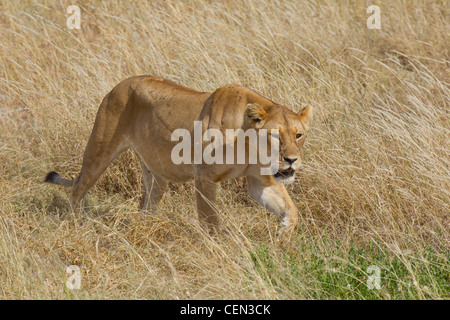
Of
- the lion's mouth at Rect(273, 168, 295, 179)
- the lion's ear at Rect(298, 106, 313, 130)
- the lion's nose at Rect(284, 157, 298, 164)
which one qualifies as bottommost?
the lion's mouth at Rect(273, 168, 295, 179)

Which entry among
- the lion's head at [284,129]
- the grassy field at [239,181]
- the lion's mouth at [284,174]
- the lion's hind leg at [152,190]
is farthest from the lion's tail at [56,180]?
the lion's mouth at [284,174]

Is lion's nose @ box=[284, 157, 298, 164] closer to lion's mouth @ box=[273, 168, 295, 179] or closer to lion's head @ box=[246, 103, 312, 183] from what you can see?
lion's head @ box=[246, 103, 312, 183]

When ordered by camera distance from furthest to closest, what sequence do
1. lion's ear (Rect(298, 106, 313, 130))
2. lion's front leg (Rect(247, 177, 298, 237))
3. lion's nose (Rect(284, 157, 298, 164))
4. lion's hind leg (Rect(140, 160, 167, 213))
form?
1. lion's hind leg (Rect(140, 160, 167, 213))
2. lion's front leg (Rect(247, 177, 298, 237))
3. lion's ear (Rect(298, 106, 313, 130))
4. lion's nose (Rect(284, 157, 298, 164))

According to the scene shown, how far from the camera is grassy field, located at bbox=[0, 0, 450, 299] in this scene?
169 inches

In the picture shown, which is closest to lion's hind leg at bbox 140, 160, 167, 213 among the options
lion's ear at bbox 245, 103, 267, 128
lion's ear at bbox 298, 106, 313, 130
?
lion's ear at bbox 245, 103, 267, 128

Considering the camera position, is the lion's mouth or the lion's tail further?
the lion's tail

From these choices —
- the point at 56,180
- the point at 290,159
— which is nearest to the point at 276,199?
the point at 290,159

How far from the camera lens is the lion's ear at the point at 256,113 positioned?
15.2 feet

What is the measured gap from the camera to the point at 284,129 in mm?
4582

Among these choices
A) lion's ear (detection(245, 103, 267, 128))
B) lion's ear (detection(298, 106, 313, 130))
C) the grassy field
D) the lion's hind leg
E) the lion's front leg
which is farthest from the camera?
the lion's hind leg

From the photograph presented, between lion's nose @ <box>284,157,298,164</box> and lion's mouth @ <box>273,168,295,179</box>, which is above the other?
lion's nose @ <box>284,157,298,164</box>

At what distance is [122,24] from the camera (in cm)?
825

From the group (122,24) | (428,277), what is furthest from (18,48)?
(428,277)
